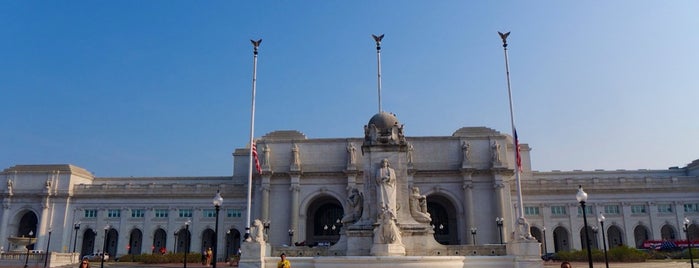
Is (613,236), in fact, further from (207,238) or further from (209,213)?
(207,238)

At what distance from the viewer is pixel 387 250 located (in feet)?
80.8

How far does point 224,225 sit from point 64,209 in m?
24.9

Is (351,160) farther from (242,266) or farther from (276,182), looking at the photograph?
(242,266)

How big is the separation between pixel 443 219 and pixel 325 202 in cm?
1859

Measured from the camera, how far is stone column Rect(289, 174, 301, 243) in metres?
70.1

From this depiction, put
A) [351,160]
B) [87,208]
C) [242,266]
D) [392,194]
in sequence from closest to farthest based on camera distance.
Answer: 1. [242,266]
2. [392,194]
3. [351,160]
4. [87,208]

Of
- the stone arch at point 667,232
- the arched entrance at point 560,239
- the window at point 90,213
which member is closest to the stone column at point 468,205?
the arched entrance at point 560,239

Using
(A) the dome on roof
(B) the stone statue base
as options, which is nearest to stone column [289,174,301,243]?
(A) the dome on roof

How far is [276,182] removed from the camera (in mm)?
73125

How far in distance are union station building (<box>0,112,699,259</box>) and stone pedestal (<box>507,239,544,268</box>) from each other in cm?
4354

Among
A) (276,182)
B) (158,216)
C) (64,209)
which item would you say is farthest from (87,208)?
(276,182)

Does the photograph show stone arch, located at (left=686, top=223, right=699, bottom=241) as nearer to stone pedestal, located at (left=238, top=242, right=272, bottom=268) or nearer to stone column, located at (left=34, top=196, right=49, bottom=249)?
stone pedestal, located at (left=238, top=242, right=272, bottom=268)

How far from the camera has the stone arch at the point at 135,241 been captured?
7765 centimetres

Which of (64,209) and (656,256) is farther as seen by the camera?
(64,209)
